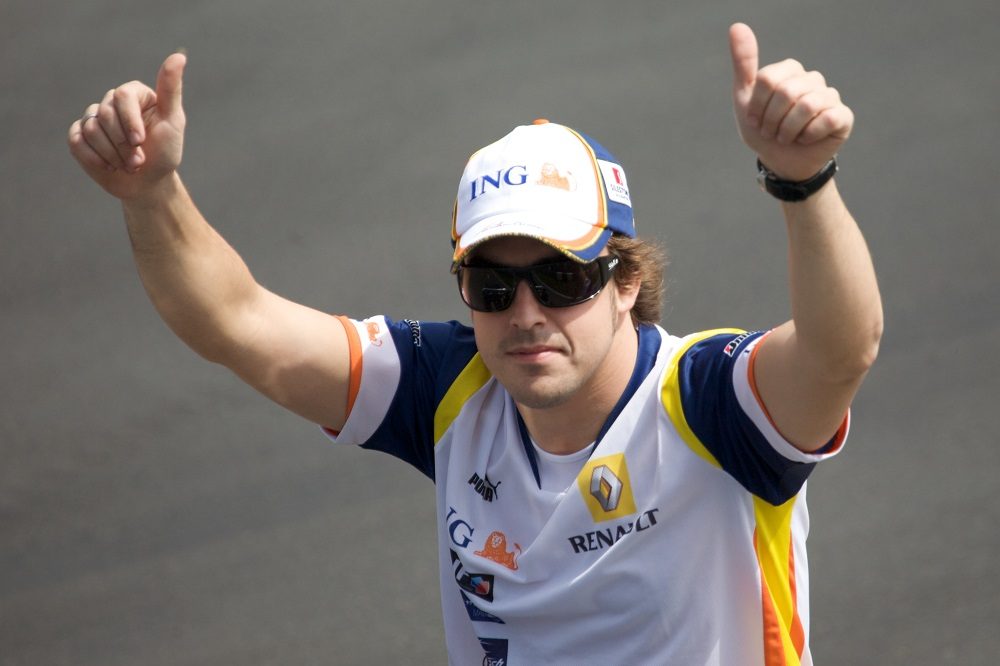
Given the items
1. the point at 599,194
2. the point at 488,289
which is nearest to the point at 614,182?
the point at 599,194

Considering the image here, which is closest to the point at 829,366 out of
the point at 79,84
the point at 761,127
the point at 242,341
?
the point at 761,127

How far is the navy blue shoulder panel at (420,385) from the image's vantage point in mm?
3449

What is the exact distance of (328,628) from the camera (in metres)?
5.67

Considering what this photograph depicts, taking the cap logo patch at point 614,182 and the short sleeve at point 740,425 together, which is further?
the cap logo patch at point 614,182

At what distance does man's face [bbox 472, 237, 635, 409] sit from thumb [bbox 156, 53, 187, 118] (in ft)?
2.47

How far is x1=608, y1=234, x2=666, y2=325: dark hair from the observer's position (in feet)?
10.8

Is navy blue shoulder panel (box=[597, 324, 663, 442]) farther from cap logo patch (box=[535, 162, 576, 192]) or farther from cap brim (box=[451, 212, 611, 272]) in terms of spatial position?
cap logo patch (box=[535, 162, 576, 192])

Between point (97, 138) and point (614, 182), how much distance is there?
1.20 meters

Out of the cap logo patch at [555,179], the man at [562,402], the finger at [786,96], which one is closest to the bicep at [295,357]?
the man at [562,402]

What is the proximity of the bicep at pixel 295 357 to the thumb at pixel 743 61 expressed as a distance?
136 cm

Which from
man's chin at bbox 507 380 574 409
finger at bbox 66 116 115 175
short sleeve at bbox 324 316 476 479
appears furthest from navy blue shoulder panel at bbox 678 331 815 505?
finger at bbox 66 116 115 175

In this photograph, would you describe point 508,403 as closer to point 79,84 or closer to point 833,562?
point 833,562

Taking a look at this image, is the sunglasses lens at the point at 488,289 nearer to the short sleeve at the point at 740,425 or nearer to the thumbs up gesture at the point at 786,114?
the short sleeve at the point at 740,425

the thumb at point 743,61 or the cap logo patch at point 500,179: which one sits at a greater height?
the cap logo patch at point 500,179
